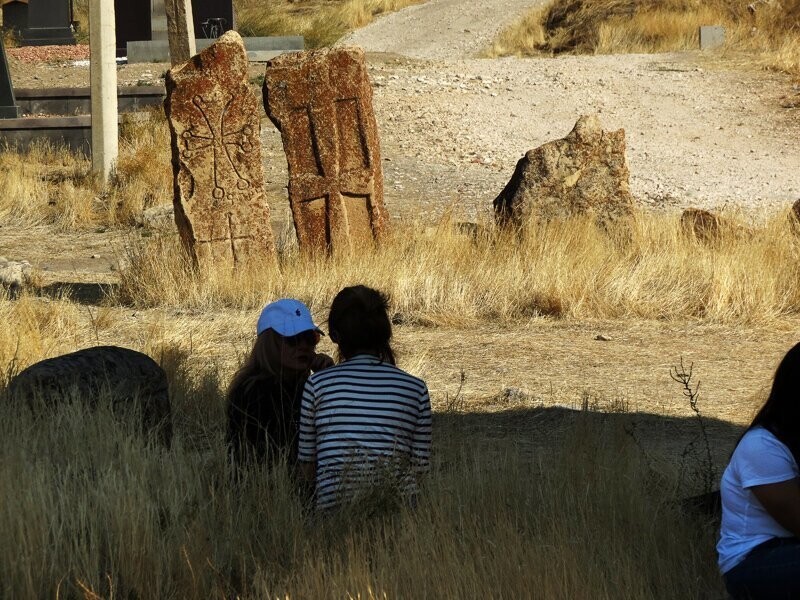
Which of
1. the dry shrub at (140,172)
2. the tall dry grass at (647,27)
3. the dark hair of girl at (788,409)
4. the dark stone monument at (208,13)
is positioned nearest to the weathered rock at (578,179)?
the dry shrub at (140,172)

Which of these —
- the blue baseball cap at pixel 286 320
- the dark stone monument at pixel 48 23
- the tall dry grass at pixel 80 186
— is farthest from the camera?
the dark stone monument at pixel 48 23

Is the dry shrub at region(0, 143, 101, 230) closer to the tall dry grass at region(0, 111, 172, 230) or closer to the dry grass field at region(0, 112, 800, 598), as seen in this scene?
the tall dry grass at region(0, 111, 172, 230)

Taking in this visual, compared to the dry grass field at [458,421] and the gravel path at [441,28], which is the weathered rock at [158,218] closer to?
the dry grass field at [458,421]

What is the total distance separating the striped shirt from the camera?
451cm

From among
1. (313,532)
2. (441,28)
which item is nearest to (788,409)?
(313,532)

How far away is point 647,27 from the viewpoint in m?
25.0

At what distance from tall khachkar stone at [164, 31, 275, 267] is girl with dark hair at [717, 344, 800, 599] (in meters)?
6.70

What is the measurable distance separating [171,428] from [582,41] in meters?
20.7

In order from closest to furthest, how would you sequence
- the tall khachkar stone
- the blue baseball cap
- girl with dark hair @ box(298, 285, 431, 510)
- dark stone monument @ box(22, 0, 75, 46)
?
girl with dark hair @ box(298, 285, 431, 510)
the blue baseball cap
the tall khachkar stone
dark stone monument @ box(22, 0, 75, 46)

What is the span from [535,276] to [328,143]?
2024 millimetres

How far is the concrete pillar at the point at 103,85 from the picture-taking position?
15695 millimetres

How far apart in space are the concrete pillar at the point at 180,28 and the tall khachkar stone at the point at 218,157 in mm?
6903

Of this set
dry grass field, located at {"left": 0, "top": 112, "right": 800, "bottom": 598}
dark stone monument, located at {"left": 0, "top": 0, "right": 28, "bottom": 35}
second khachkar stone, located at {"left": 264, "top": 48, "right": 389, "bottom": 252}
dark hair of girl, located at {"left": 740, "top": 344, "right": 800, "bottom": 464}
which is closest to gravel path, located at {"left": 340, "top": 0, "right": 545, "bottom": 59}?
dark stone monument, located at {"left": 0, "top": 0, "right": 28, "bottom": 35}

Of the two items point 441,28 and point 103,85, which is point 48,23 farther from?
point 103,85
